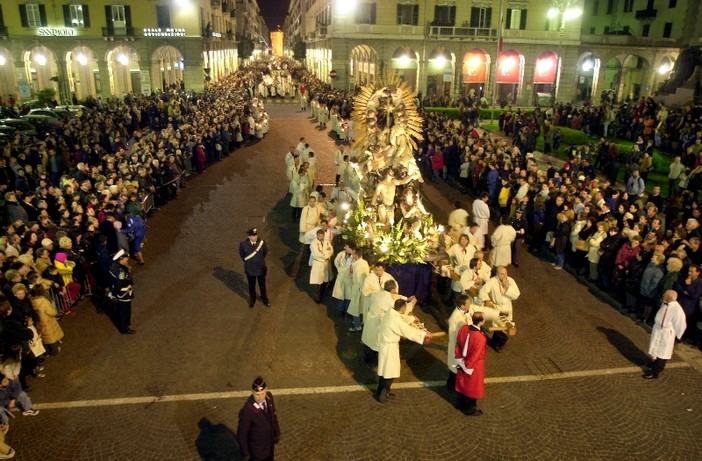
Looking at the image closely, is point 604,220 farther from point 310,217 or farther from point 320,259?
point 310,217

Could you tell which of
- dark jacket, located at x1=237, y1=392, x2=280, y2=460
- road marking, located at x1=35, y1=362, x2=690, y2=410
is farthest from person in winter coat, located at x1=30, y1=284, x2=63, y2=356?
dark jacket, located at x1=237, y1=392, x2=280, y2=460

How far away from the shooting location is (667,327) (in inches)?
314

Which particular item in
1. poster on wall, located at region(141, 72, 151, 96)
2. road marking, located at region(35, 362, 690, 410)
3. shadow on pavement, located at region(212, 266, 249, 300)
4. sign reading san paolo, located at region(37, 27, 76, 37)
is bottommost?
road marking, located at region(35, 362, 690, 410)

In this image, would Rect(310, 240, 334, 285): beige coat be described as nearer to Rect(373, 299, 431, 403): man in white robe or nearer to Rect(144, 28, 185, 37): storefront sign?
Rect(373, 299, 431, 403): man in white robe

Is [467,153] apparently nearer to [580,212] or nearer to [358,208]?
[580,212]

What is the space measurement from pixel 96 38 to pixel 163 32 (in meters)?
5.11

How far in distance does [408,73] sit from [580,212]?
35.4 meters

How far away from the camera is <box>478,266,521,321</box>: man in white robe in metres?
8.73

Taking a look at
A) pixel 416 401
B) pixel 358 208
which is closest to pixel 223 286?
pixel 358 208

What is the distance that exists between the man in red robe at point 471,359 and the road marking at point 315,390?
3.29 feet

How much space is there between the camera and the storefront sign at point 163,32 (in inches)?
1645

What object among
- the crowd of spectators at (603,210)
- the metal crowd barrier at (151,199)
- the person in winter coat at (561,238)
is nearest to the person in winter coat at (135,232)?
the metal crowd barrier at (151,199)

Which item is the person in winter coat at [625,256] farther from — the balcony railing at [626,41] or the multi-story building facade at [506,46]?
the balcony railing at [626,41]

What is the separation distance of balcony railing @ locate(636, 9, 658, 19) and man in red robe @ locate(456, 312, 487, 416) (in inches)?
2024
